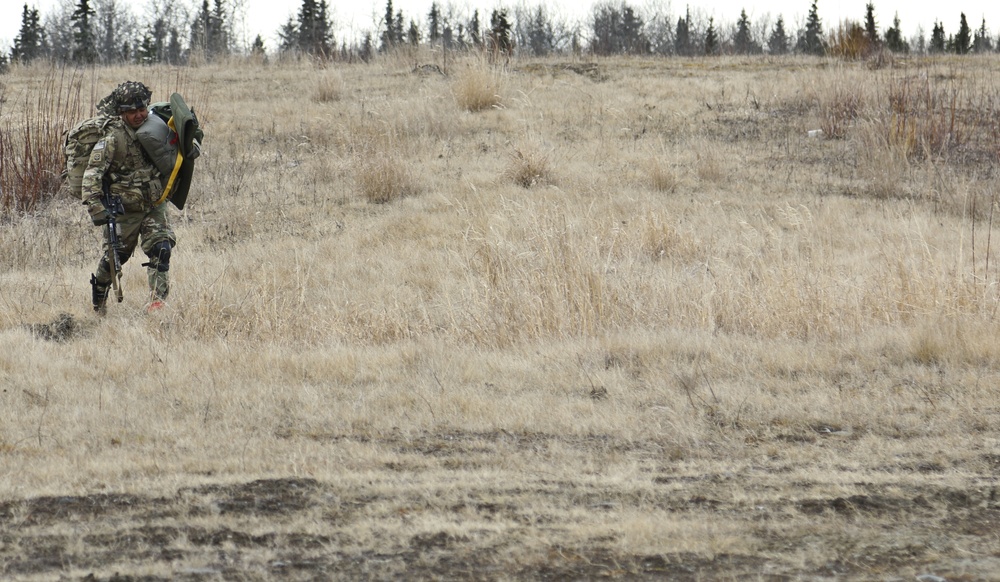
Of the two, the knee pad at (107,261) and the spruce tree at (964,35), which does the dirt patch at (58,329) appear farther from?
the spruce tree at (964,35)

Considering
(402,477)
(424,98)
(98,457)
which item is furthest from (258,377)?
(424,98)

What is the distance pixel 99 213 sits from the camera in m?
7.23

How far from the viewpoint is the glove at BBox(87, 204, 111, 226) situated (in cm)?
720

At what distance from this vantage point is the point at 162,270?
7.76 meters

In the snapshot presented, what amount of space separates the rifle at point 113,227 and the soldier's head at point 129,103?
0.51 metres

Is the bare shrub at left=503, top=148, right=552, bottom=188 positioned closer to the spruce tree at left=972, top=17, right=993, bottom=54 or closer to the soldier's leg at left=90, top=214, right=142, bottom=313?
the soldier's leg at left=90, top=214, right=142, bottom=313

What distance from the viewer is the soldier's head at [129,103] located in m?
7.14

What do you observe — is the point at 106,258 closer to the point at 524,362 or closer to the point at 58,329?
the point at 58,329

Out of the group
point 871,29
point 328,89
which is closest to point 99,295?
point 328,89

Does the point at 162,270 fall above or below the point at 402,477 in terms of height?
above

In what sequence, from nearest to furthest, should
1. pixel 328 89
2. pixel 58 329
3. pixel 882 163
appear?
pixel 58 329 → pixel 882 163 → pixel 328 89

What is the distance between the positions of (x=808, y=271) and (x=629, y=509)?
4.76 meters

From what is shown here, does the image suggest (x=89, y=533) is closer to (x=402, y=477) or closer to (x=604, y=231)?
(x=402, y=477)

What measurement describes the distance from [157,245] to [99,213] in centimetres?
57
